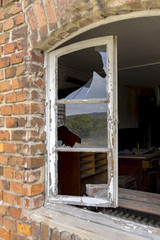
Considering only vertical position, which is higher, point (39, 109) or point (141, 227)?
point (39, 109)

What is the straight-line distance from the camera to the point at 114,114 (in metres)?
1.94

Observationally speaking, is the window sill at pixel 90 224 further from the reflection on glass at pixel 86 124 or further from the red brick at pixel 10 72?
the red brick at pixel 10 72

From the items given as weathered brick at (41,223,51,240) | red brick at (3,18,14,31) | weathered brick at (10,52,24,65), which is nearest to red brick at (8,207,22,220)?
weathered brick at (41,223,51,240)

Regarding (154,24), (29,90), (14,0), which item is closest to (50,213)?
(29,90)

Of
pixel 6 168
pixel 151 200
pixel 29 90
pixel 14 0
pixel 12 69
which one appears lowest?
pixel 151 200

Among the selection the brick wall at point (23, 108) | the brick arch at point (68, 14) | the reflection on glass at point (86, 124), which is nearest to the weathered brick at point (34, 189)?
the brick wall at point (23, 108)

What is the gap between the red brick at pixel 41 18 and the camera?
6.46 ft

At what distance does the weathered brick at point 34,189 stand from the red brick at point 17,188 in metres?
0.04

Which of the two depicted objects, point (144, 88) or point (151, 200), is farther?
point (144, 88)

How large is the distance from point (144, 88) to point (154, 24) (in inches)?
200

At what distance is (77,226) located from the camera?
1794 mm

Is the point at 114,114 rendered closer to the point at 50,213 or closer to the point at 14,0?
the point at 50,213

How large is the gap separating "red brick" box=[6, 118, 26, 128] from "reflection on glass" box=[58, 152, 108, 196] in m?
2.22

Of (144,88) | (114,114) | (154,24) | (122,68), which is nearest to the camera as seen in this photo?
(114,114)
